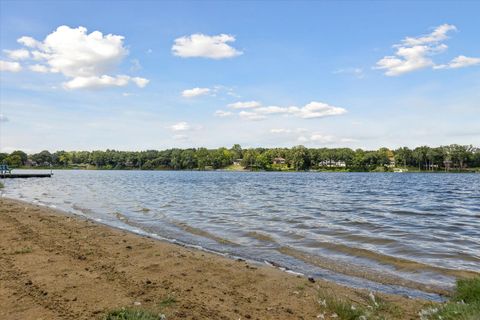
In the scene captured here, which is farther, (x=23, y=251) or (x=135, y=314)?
(x=23, y=251)

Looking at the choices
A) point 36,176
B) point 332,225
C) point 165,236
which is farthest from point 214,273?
→ point 36,176

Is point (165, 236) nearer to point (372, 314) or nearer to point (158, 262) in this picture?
point (158, 262)

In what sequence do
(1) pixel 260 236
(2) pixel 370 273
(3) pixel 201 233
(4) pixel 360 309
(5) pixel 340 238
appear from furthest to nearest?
(3) pixel 201 233 < (1) pixel 260 236 < (5) pixel 340 238 < (2) pixel 370 273 < (4) pixel 360 309

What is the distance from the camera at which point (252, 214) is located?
22250mm

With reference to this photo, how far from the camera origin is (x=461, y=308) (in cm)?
571

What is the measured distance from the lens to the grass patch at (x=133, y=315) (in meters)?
5.29

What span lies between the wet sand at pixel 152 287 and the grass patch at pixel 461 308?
0.57 m

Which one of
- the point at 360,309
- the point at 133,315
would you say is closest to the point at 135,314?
the point at 133,315

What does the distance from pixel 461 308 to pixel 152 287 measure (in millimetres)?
5009

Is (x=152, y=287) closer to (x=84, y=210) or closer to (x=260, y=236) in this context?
(x=260, y=236)

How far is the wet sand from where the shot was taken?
20.1ft

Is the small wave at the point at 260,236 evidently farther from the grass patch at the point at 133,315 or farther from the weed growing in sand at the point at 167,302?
the grass patch at the point at 133,315

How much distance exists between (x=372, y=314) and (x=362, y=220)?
14.3m

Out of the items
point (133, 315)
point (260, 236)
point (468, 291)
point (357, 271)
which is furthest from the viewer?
point (260, 236)
